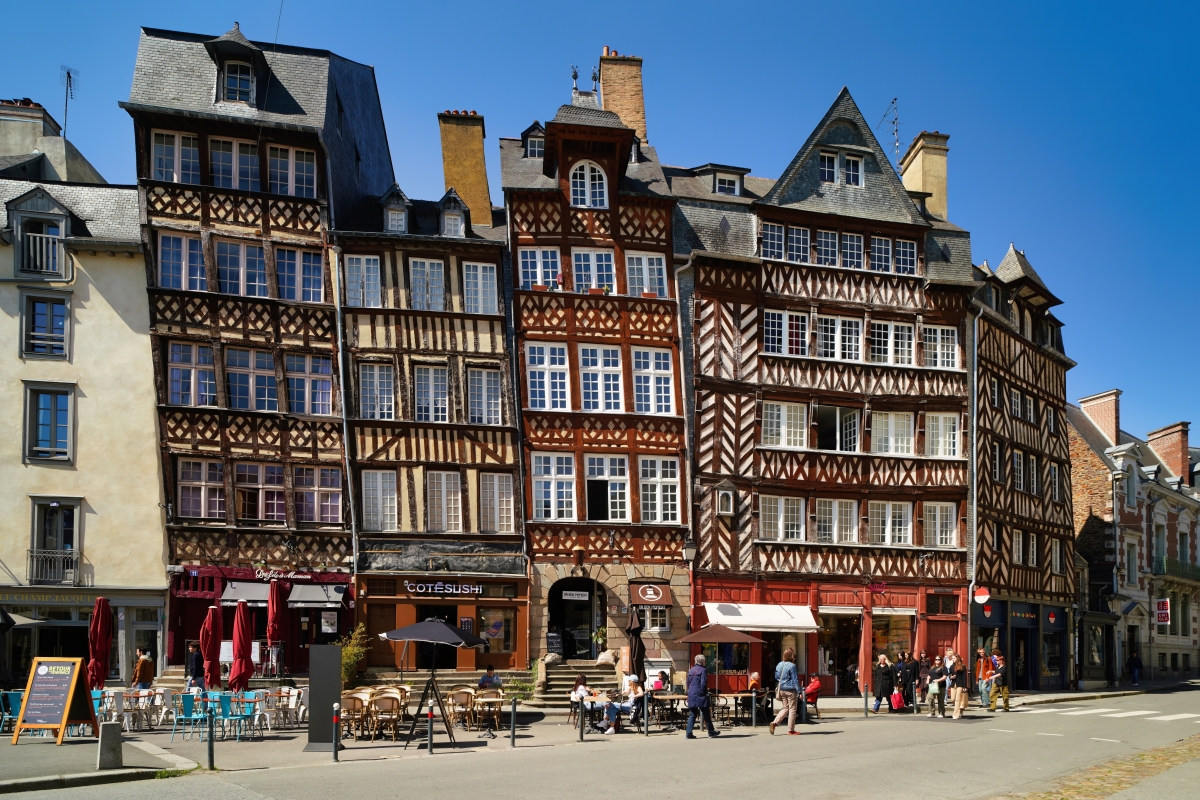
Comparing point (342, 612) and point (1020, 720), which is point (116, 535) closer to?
point (342, 612)

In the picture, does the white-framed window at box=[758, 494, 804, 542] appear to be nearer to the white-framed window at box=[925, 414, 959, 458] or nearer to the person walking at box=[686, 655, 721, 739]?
the white-framed window at box=[925, 414, 959, 458]

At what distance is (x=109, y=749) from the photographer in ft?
45.4

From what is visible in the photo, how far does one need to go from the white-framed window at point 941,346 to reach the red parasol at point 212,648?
18.9m

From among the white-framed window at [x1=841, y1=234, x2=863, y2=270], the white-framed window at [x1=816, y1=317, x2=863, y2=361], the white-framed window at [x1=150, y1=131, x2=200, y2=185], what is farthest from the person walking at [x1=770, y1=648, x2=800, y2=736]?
the white-framed window at [x1=150, y1=131, x2=200, y2=185]

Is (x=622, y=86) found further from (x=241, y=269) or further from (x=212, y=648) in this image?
(x=212, y=648)

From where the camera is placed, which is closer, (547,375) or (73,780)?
(73,780)

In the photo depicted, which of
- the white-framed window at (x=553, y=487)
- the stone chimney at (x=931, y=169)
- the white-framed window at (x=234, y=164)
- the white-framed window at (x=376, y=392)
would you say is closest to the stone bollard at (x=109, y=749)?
the white-framed window at (x=376, y=392)

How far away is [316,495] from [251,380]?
9.87ft

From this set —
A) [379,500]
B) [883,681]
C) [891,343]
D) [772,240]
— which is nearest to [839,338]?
[891,343]

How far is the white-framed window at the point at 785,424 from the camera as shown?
2862 centimetres

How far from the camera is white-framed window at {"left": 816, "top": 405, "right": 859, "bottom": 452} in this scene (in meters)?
29.5

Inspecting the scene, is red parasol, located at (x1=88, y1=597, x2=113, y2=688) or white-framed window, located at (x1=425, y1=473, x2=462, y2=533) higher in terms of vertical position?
white-framed window, located at (x1=425, y1=473, x2=462, y2=533)

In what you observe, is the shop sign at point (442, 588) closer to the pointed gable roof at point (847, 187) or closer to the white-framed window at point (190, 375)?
the white-framed window at point (190, 375)

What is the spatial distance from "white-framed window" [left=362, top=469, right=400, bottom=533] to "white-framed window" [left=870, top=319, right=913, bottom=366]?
1286cm
